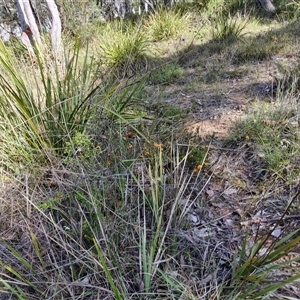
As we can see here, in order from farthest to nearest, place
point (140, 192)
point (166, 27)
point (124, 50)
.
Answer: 1. point (166, 27)
2. point (124, 50)
3. point (140, 192)

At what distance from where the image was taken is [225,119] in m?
2.72

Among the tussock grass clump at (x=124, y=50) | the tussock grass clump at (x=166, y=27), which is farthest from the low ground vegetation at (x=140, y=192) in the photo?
the tussock grass clump at (x=166, y=27)

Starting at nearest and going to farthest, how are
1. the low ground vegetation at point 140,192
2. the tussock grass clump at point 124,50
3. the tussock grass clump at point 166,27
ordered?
the low ground vegetation at point 140,192, the tussock grass clump at point 124,50, the tussock grass clump at point 166,27

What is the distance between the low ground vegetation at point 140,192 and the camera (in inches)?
49.4

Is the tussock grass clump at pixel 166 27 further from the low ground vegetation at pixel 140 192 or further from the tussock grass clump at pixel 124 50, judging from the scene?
the low ground vegetation at pixel 140 192

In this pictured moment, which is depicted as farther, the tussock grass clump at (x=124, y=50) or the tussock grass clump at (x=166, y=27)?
the tussock grass clump at (x=166, y=27)

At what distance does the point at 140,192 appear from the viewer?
1684 millimetres

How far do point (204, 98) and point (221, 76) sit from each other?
75 centimetres

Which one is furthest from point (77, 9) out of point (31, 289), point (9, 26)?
point (31, 289)

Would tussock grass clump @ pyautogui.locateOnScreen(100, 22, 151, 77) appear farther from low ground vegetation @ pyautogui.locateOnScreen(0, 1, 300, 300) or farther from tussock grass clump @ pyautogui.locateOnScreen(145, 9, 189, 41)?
low ground vegetation @ pyautogui.locateOnScreen(0, 1, 300, 300)

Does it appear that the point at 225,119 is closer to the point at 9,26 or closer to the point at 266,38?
the point at 266,38

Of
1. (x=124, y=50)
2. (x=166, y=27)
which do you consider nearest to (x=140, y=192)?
(x=124, y=50)

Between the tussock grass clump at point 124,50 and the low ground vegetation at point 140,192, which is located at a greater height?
the tussock grass clump at point 124,50

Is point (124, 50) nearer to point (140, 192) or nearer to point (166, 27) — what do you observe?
point (166, 27)
